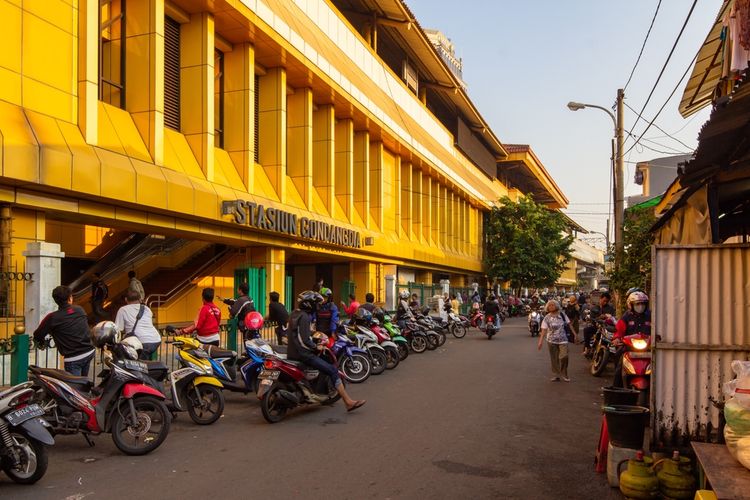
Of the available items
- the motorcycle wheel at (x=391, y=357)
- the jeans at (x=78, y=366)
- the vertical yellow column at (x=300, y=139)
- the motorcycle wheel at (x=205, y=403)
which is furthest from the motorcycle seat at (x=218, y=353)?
the vertical yellow column at (x=300, y=139)

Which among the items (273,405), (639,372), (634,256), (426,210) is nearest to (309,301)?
(273,405)

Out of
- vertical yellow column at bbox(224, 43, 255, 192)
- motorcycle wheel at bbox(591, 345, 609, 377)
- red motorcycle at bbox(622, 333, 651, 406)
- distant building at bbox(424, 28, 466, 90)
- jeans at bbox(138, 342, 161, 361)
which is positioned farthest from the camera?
distant building at bbox(424, 28, 466, 90)

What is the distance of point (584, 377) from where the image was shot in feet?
40.9

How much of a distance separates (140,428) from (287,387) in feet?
7.23

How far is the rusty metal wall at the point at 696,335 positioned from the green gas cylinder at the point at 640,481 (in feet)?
2.19

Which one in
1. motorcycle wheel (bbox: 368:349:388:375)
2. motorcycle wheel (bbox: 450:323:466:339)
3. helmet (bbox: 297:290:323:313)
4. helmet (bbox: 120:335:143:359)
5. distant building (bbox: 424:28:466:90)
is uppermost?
distant building (bbox: 424:28:466:90)

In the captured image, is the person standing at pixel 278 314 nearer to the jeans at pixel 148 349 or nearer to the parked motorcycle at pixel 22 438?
the jeans at pixel 148 349

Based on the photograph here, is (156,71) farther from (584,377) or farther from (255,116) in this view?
(584,377)

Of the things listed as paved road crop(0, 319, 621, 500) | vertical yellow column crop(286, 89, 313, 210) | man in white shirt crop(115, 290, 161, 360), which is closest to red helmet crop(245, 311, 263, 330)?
paved road crop(0, 319, 621, 500)

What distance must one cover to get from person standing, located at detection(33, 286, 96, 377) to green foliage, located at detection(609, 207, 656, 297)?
39.7 ft

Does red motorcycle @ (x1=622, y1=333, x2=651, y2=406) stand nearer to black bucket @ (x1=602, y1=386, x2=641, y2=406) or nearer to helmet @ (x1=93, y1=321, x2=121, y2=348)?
black bucket @ (x1=602, y1=386, x2=641, y2=406)

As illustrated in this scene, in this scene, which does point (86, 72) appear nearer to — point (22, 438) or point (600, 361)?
point (22, 438)

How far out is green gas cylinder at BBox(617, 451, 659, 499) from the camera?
184 inches

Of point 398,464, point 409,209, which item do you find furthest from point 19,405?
point 409,209
